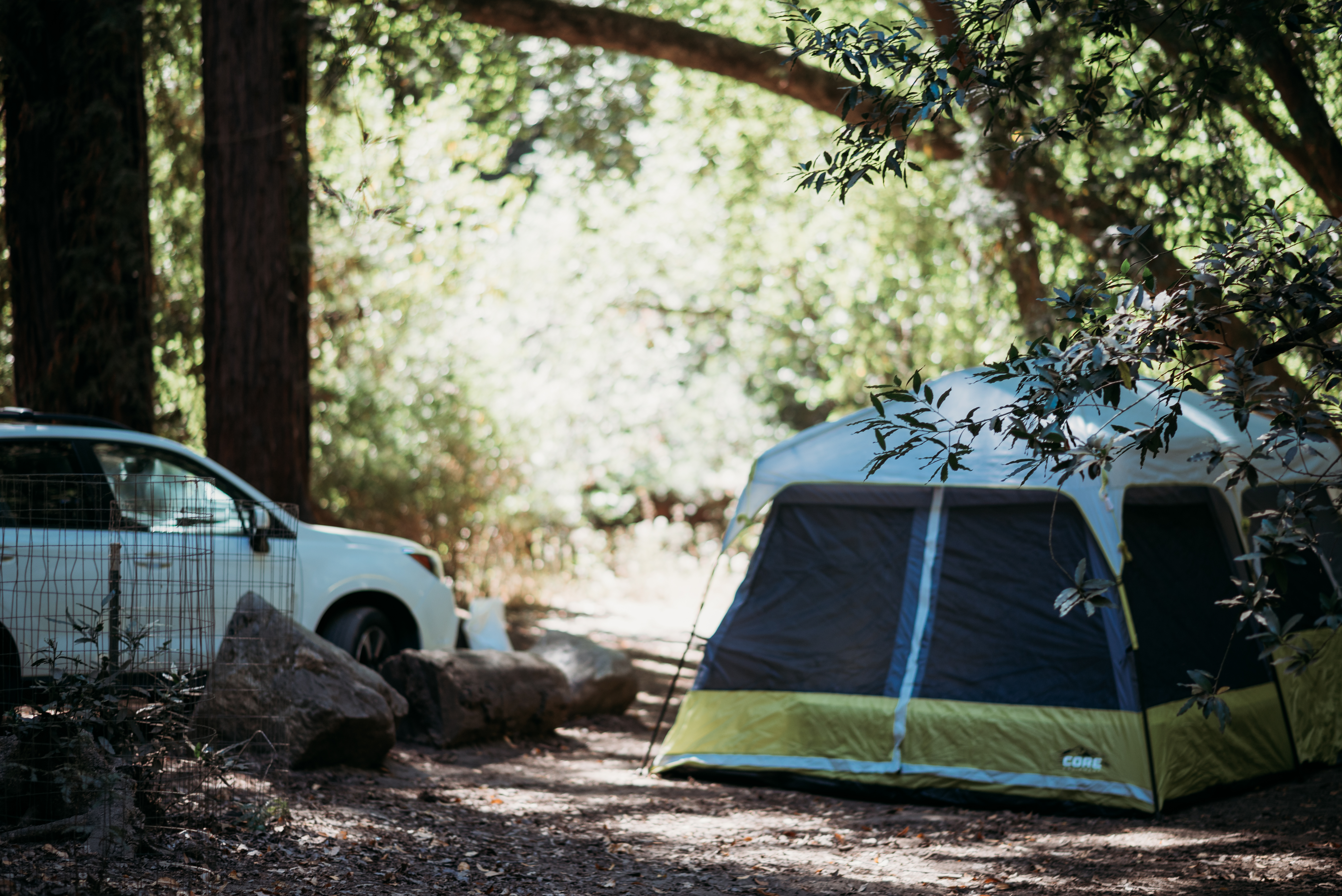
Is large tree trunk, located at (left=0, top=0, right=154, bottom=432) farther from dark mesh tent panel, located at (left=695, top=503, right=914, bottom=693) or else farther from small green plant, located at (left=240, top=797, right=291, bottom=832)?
dark mesh tent panel, located at (left=695, top=503, right=914, bottom=693)

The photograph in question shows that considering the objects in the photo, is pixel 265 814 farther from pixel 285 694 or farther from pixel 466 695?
pixel 466 695

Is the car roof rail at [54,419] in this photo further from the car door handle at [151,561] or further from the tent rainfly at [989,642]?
the tent rainfly at [989,642]

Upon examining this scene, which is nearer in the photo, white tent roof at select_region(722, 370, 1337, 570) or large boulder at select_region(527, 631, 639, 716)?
white tent roof at select_region(722, 370, 1337, 570)

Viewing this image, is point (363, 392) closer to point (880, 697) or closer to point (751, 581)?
point (751, 581)

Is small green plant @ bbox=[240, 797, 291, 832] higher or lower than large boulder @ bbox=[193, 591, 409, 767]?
lower

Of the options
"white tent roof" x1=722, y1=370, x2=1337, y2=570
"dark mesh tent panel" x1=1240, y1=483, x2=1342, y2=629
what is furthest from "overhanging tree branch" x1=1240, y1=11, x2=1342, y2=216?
"dark mesh tent panel" x1=1240, y1=483, x2=1342, y2=629

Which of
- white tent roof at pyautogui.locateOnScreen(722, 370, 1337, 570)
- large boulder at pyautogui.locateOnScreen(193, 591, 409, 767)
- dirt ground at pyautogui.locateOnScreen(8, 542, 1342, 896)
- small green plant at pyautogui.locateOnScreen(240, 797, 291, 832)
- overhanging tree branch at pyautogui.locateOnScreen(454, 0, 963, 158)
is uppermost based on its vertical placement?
overhanging tree branch at pyautogui.locateOnScreen(454, 0, 963, 158)

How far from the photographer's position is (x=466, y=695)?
712 cm

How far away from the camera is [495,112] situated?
488 inches

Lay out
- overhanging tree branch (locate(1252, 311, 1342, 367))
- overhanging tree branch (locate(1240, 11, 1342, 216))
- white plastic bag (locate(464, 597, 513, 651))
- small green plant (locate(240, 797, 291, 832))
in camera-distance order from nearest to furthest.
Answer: overhanging tree branch (locate(1252, 311, 1342, 367)), small green plant (locate(240, 797, 291, 832)), overhanging tree branch (locate(1240, 11, 1342, 216)), white plastic bag (locate(464, 597, 513, 651))

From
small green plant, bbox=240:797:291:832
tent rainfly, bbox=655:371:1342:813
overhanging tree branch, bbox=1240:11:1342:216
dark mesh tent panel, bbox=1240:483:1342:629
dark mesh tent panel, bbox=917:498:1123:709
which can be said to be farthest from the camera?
dark mesh tent panel, bbox=1240:483:1342:629

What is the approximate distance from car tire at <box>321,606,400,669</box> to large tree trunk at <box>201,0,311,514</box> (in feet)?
5.32

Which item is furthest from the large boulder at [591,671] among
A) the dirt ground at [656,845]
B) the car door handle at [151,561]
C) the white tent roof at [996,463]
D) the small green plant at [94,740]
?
the small green plant at [94,740]

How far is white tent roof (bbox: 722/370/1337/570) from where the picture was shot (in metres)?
5.86
